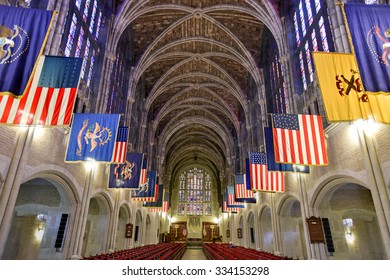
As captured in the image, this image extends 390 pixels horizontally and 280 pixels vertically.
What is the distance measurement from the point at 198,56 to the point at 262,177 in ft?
55.7

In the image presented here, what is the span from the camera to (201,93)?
110 ft

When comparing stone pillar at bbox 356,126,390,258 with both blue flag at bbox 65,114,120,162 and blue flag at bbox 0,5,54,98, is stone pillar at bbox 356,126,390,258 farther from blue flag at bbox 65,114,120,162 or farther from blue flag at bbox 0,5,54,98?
blue flag at bbox 0,5,54,98

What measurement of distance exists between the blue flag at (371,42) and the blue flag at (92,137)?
353 inches

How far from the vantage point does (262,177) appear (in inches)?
570

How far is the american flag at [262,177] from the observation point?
14093 millimetres

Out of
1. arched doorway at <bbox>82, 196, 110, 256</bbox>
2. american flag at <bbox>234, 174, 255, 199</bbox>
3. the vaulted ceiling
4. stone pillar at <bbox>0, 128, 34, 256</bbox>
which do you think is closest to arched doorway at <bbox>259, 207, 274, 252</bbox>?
american flag at <bbox>234, 174, 255, 199</bbox>

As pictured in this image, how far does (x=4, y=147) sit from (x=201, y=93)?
2799 centimetres

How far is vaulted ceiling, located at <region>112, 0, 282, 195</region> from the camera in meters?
19.5

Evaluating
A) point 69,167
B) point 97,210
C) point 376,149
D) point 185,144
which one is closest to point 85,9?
point 69,167

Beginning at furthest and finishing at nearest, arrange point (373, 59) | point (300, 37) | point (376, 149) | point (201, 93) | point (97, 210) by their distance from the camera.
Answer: point (201, 93) < point (97, 210) < point (300, 37) < point (376, 149) < point (373, 59)

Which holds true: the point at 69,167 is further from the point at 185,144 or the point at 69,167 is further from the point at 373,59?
the point at 185,144

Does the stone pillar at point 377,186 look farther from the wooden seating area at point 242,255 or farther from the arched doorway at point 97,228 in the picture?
the arched doorway at point 97,228

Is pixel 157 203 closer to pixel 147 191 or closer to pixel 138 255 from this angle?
pixel 147 191

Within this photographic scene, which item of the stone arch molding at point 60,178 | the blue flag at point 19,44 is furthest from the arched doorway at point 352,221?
the blue flag at point 19,44
